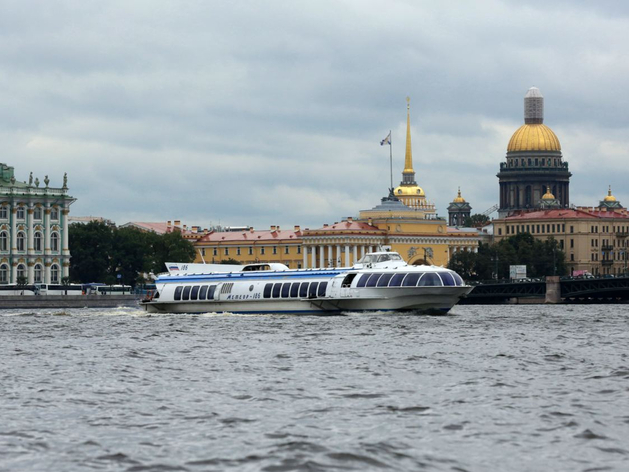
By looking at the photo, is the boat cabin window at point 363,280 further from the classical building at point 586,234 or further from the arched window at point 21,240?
the classical building at point 586,234

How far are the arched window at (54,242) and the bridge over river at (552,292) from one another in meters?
32.5

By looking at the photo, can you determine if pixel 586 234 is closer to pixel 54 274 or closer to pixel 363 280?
pixel 54 274

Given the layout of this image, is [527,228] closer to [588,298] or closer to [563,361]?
[588,298]

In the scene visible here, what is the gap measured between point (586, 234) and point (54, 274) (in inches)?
3043

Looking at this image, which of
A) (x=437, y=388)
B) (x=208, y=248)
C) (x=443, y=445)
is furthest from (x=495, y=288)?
(x=443, y=445)

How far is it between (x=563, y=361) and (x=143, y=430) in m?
14.0

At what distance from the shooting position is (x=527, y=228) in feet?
604

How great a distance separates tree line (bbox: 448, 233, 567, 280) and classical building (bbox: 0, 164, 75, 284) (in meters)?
41.6

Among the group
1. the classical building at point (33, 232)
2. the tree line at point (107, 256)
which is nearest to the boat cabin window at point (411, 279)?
the classical building at point (33, 232)

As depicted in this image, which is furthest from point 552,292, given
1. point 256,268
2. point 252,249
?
point 252,249

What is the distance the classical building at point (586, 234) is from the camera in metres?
177

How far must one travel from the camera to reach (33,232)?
117 meters

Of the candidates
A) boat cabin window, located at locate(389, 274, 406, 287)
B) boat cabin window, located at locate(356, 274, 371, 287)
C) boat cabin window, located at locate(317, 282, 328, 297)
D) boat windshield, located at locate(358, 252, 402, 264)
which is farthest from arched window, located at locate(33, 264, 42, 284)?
boat cabin window, located at locate(389, 274, 406, 287)

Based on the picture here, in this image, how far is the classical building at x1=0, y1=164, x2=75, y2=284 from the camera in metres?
116
